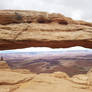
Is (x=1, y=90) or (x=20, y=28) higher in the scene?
(x=20, y=28)

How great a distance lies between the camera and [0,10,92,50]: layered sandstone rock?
8.08 m

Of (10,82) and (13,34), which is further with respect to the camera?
(13,34)

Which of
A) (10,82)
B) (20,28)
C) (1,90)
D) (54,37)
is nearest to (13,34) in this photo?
(20,28)

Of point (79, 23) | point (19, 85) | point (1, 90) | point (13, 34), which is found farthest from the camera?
point (79, 23)

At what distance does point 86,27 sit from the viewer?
8.76m

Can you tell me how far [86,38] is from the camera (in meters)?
8.23

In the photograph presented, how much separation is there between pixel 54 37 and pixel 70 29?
1391 millimetres

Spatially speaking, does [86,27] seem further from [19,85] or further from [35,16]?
[19,85]

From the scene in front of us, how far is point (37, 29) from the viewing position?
8289 mm

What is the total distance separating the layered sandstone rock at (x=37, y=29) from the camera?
8.08 m

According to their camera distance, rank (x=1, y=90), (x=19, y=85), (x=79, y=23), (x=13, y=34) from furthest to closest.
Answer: (x=79, y=23) → (x=13, y=34) → (x=19, y=85) → (x=1, y=90)

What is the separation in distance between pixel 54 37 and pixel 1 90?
5006 mm

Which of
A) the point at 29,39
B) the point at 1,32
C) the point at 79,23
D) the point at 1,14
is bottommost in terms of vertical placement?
the point at 29,39

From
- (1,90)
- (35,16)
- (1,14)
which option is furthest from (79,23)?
(1,90)
